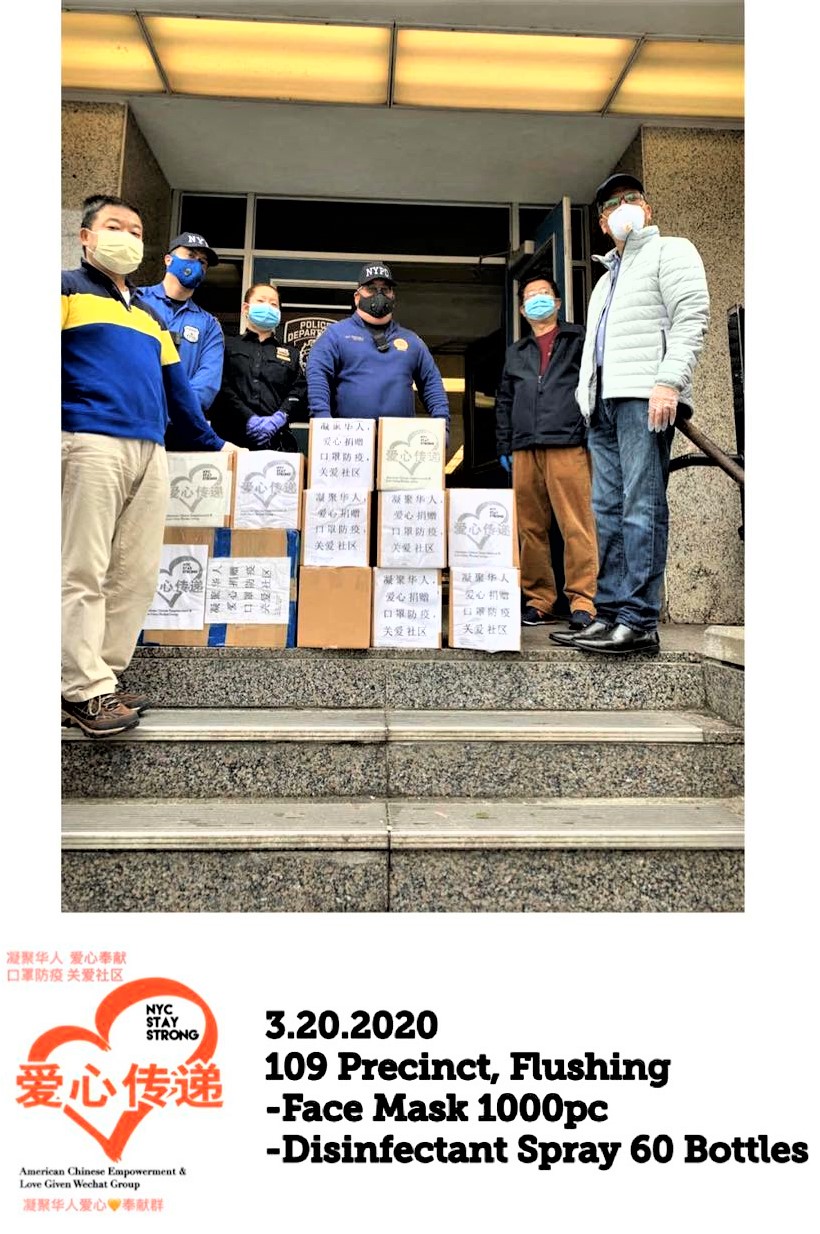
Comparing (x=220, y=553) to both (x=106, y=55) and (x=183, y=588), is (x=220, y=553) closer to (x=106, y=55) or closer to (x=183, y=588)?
(x=183, y=588)

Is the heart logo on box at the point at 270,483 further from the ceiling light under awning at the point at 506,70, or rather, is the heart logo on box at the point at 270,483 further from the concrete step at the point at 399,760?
the ceiling light under awning at the point at 506,70

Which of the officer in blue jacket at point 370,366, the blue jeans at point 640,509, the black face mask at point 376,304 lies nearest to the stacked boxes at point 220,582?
the officer in blue jacket at point 370,366

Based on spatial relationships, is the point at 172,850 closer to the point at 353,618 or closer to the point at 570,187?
the point at 353,618

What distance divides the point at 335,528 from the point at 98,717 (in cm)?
108

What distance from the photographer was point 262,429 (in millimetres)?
3641

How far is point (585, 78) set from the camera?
429cm

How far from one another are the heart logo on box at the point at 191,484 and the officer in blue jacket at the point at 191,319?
76 cm

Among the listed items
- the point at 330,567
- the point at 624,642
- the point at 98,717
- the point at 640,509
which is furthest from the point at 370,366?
the point at 98,717

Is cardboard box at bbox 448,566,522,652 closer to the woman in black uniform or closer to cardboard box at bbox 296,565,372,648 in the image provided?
cardboard box at bbox 296,565,372,648

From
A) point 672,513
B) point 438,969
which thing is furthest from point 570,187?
point 438,969

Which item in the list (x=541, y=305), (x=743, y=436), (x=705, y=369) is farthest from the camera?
(x=705, y=369)

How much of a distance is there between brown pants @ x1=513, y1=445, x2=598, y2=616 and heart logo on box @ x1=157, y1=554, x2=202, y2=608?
1.45m

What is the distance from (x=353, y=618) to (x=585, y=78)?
3632 mm

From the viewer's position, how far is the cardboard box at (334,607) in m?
2.79
